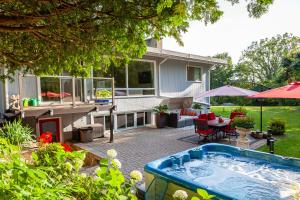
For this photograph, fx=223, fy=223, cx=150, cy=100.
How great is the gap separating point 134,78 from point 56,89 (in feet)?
17.9

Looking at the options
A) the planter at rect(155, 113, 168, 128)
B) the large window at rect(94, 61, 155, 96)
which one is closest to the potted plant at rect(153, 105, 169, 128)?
the planter at rect(155, 113, 168, 128)

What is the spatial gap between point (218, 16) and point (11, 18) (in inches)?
107

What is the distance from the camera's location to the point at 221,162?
24.5 ft

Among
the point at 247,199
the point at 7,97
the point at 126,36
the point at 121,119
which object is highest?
the point at 126,36

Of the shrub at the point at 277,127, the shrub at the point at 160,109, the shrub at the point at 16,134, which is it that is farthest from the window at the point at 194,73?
the shrub at the point at 16,134

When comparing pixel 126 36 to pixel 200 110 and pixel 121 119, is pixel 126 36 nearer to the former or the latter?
pixel 121 119

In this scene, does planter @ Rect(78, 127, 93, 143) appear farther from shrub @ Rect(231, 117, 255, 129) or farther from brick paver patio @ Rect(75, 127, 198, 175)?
shrub @ Rect(231, 117, 255, 129)

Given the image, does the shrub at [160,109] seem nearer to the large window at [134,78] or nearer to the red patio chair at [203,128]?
the large window at [134,78]

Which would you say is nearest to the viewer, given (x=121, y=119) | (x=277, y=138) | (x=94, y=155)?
(x=94, y=155)

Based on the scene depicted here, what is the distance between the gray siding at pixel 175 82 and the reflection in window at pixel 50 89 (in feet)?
24.2

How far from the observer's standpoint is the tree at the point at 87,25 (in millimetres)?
2684

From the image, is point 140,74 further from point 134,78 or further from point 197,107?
point 197,107

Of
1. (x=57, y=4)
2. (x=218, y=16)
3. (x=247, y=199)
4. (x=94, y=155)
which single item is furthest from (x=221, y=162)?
(x=57, y=4)

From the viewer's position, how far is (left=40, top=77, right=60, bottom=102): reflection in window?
31.7ft
